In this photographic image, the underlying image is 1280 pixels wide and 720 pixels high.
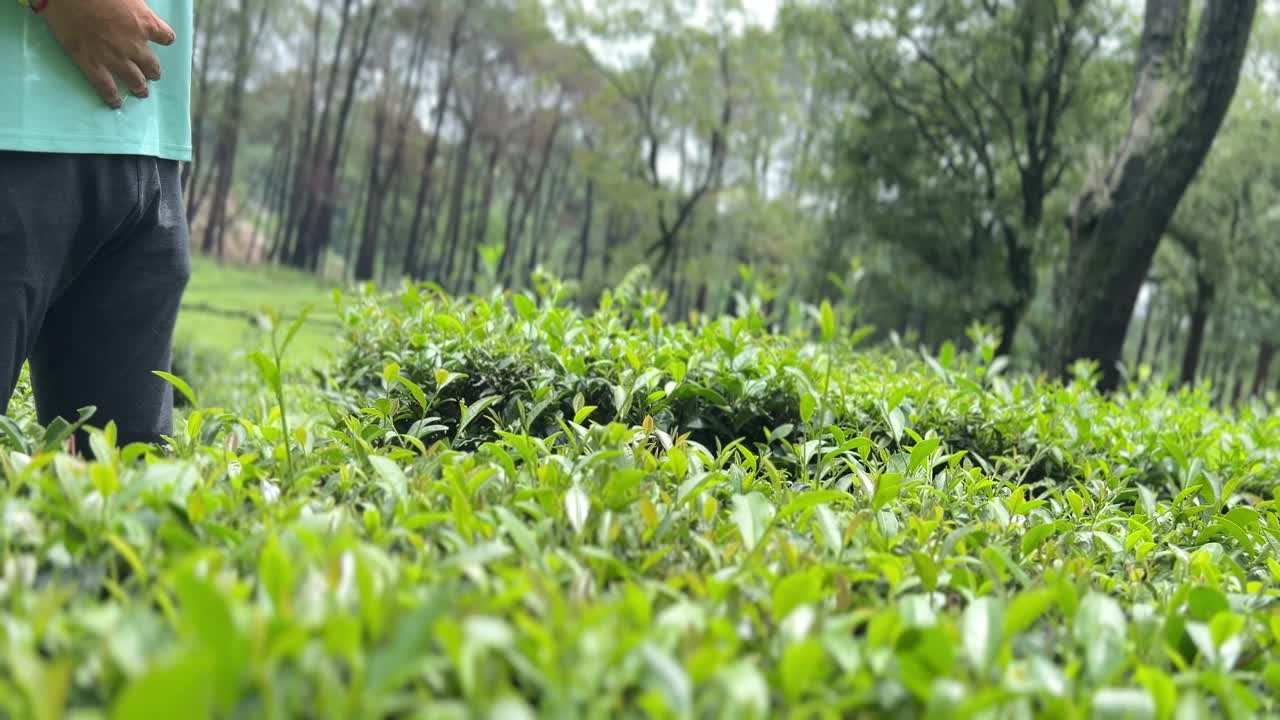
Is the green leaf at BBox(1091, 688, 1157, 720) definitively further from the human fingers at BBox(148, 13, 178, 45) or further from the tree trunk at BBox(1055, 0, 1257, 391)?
the tree trunk at BBox(1055, 0, 1257, 391)

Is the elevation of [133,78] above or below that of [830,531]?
above

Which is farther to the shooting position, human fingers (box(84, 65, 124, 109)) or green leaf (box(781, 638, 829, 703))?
human fingers (box(84, 65, 124, 109))

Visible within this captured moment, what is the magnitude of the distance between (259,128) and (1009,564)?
115ft

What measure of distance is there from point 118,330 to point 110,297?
0.22ft

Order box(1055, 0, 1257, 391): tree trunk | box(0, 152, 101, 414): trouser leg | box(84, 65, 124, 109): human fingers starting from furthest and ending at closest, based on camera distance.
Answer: box(1055, 0, 1257, 391): tree trunk → box(84, 65, 124, 109): human fingers → box(0, 152, 101, 414): trouser leg

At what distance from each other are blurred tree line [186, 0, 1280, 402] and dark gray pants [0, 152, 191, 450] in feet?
4.10

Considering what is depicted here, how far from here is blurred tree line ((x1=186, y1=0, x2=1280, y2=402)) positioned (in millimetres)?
6324

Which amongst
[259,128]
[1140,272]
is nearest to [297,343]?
[1140,272]

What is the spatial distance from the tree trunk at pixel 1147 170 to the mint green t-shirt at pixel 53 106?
5.88 meters

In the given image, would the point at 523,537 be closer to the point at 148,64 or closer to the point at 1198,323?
the point at 148,64

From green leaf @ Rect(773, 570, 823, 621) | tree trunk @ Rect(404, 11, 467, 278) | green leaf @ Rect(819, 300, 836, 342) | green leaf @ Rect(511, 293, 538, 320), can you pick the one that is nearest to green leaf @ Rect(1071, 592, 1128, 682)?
green leaf @ Rect(773, 570, 823, 621)

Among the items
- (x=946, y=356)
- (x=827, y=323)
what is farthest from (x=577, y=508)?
(x=946, y=356)

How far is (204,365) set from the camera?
27.8 ft

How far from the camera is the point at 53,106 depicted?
59.0 inches
